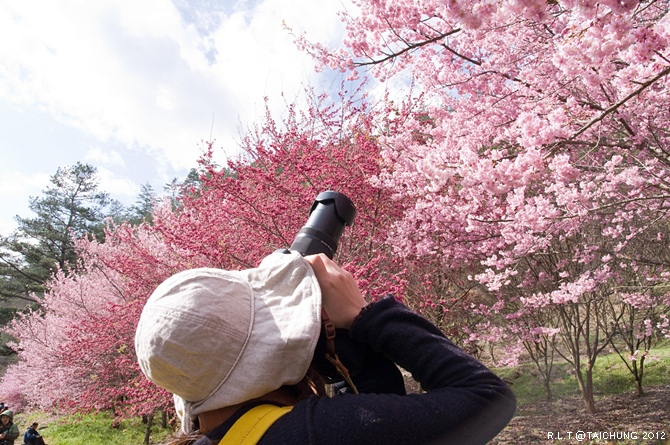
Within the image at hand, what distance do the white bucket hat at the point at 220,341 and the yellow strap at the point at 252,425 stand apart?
0.10ft

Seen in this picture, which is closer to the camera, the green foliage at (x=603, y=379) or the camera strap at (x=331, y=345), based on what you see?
the camera strap at (x=331, y=345)

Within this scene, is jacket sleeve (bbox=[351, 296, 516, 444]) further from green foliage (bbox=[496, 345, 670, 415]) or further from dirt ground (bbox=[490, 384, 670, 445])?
green foliage (bbox=[496, 345, 670, 415])

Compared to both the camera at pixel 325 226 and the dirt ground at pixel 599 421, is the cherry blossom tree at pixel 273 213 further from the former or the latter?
the dirt ground at pixel 599 421

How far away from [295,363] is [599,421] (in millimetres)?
5805

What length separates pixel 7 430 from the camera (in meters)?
6.66

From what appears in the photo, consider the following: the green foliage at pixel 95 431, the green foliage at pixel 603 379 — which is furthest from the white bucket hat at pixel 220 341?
the green foliage at pixel 95 431

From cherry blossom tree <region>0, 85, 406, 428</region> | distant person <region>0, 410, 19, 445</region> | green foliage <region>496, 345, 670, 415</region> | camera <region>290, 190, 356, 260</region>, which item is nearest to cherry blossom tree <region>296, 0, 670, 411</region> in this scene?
cherry blossom tree <region>0, 85, 406, 428</region>

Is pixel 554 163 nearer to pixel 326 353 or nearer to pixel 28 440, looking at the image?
pixel 326 353

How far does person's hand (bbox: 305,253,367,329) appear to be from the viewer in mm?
707

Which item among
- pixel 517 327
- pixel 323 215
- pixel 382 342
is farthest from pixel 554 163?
pixel 517 327

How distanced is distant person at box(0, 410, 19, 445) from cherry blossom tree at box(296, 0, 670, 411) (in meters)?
7.48

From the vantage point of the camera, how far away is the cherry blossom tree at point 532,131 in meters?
1.82

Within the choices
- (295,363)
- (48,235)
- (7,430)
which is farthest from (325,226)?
(48,235)

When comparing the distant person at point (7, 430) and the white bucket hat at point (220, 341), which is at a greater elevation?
the white bucket hat at point (220, 341)
